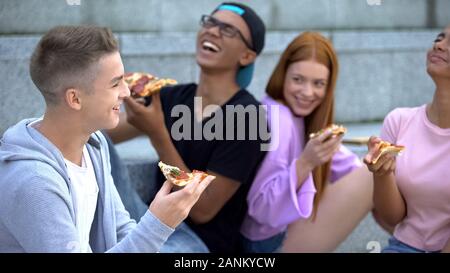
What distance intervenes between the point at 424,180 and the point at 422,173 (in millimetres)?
31

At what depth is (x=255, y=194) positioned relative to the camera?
11.9 ft

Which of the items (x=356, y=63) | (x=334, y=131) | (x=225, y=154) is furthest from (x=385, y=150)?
(x=356, y=63)

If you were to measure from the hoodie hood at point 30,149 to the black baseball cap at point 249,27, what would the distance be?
1.62m

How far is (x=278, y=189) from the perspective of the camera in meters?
3.57

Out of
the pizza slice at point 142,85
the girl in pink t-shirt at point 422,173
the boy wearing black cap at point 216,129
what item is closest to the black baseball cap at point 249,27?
the boy wearing black cap at point 216,129

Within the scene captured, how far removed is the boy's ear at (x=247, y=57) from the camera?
148 inches

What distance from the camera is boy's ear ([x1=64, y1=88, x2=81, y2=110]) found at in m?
2.30

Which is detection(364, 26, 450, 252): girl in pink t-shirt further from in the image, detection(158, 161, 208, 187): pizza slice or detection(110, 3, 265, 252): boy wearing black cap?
detection(158, 161, 208, 187): pizza slice

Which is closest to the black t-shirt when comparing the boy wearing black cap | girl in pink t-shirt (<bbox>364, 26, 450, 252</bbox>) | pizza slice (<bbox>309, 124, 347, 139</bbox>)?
the boy wearing black cap

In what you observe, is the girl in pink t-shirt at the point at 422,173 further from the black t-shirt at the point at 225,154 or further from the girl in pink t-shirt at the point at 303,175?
the black t-shirt at the point at 225,154

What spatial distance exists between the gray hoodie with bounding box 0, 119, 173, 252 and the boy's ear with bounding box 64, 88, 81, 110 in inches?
4.7

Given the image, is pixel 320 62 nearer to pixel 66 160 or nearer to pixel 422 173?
pixel 422 173
